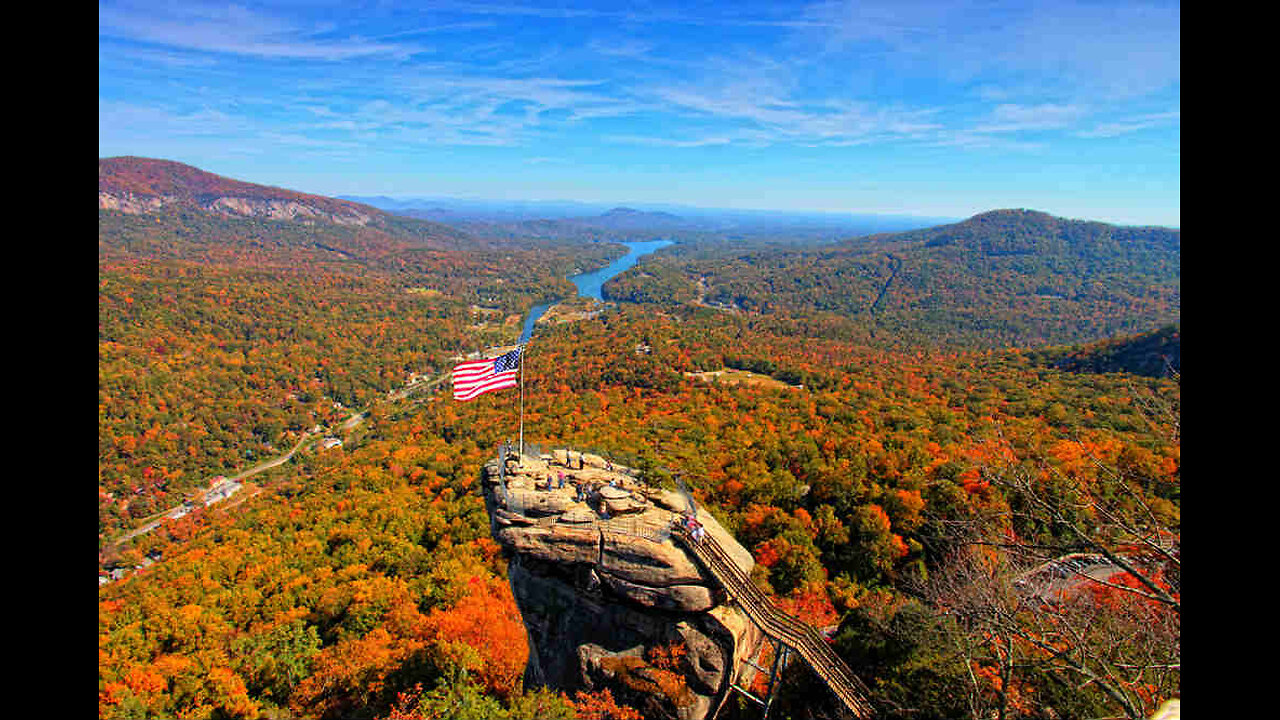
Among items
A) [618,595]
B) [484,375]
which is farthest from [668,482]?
[484,375]

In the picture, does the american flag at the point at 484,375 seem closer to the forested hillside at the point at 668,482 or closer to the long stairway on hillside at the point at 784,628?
the forested hillside at the point at 668,482

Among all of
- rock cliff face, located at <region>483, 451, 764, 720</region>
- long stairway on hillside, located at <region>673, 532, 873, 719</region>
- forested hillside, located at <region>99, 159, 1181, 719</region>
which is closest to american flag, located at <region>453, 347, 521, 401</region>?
rock cliff face, located at <region>483, 451, 764, 720</region>

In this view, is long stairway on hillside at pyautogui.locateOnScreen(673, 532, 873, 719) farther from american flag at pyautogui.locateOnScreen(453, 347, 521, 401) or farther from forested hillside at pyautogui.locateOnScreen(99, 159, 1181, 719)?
american flag at pyautogui.locateOnScreen(453, 347, 521, 401)

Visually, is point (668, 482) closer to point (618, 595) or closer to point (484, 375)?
point (618, 595)
